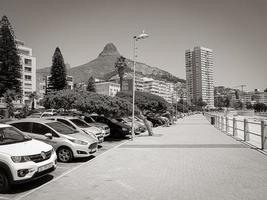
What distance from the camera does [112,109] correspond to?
17891mm

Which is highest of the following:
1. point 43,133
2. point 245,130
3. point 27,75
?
point 27,75

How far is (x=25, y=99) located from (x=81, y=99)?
74.6 metres

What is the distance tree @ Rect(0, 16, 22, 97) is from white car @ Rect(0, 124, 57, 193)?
5265 centimetres

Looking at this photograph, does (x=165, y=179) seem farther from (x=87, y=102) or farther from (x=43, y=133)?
(x=87, y=102)

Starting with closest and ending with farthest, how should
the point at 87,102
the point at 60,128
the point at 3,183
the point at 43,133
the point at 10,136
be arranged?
1. the point at 3,183
2. the point at 10,136
3. the point at 43,133
4. the point at 60,128
5. the point at 87,102

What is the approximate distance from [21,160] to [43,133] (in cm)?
404

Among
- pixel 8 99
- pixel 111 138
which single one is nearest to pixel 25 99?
pixel 8 99

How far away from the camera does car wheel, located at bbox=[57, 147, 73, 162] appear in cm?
1060

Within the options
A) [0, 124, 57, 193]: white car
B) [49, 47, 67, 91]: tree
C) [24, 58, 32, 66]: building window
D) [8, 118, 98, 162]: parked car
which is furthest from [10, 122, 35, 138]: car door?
[24, 58, 32, 66]: building window

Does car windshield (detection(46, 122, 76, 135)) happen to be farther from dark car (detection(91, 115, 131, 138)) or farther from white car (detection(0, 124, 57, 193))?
dark car (detection(91, 115, 131, 138))

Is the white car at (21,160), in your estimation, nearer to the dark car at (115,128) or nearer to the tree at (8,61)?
the dark car at (115,128)

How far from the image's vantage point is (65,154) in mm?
10633

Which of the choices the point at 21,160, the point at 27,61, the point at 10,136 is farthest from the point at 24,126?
the point at 27,61

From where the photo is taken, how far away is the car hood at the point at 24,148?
6785 mm
